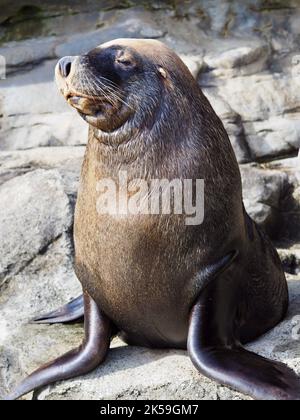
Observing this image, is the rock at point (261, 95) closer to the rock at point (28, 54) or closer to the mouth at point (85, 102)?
the rock at point (28, 54)

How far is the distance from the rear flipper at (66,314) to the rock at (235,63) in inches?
155

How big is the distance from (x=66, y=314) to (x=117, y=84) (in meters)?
1.81

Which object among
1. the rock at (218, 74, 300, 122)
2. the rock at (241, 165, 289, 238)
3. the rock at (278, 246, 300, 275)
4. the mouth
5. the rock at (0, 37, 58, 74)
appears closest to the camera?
the mouth

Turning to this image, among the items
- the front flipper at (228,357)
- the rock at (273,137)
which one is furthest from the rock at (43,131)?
the front flipper at (228,357)

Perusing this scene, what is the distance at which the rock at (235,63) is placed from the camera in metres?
9.54

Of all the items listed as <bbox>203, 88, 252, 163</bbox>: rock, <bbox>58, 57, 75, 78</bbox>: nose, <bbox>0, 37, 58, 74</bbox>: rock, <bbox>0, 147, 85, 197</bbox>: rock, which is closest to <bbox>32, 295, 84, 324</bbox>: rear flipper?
<bbox>0, 147, 85, 197</bbox>: rock

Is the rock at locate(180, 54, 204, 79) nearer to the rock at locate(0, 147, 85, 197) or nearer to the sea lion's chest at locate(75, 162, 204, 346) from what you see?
the rock at locate(0, 147, 85, 197)

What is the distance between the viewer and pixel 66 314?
6281 mm

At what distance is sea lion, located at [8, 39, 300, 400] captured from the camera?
5.20 metres

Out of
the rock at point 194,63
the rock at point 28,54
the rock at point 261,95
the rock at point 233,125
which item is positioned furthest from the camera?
the rock at point 28,54

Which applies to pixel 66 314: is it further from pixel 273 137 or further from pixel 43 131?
pixel 273 137

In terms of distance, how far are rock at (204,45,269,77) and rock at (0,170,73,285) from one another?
8.51 ft

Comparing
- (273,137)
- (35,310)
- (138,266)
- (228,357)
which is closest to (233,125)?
(273,137)
